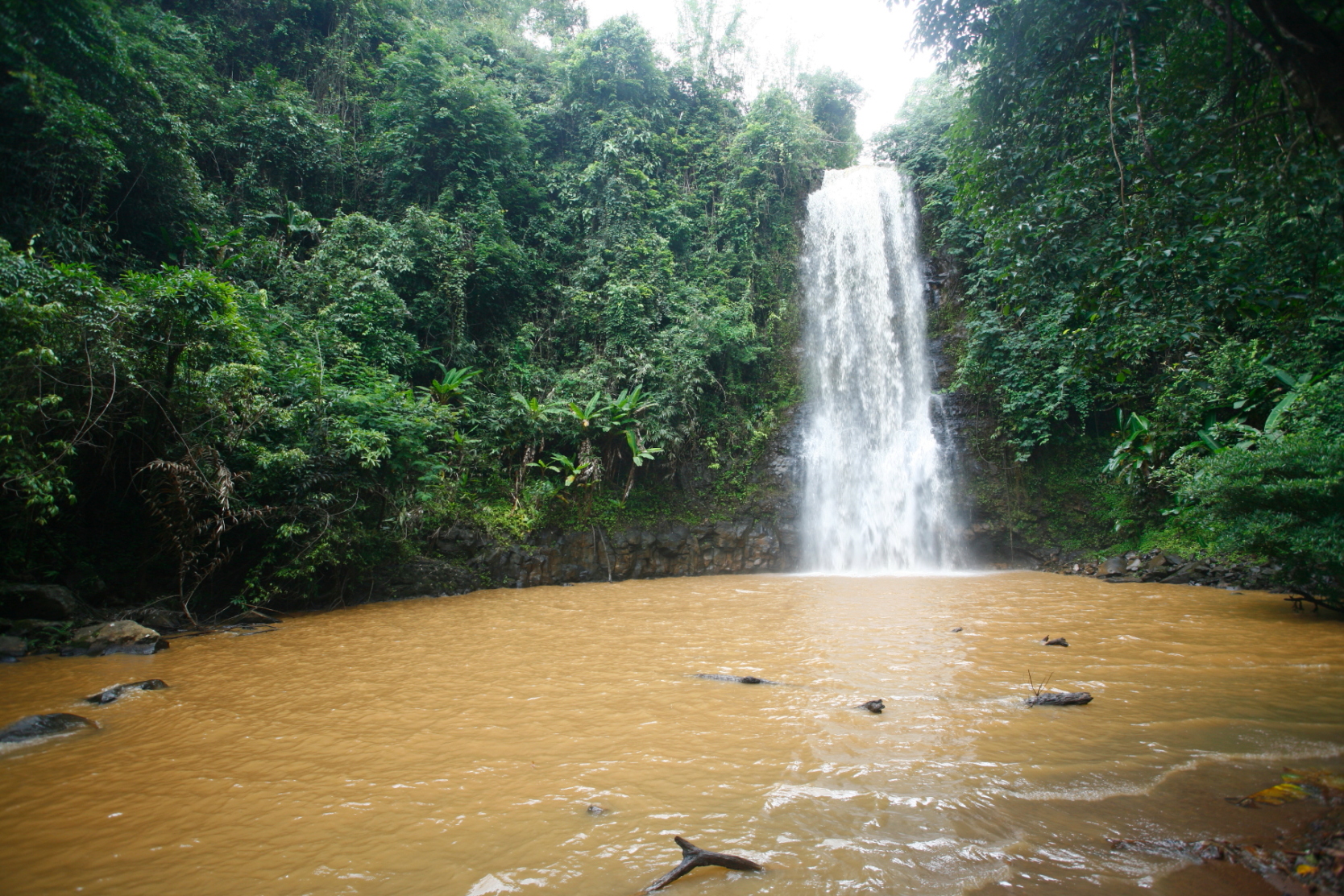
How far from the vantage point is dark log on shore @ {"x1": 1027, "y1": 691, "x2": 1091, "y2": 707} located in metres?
3.92

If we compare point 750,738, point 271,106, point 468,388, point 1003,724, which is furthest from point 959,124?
point 271,106

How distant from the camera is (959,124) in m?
6.31

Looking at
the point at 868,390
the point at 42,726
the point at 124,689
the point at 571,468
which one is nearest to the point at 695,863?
the point at 42,726

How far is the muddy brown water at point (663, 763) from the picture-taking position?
7.41 ft

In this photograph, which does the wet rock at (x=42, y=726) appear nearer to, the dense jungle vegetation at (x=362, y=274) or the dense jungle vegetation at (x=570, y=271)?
the dense jungle vegetation at (x=362, y=274)

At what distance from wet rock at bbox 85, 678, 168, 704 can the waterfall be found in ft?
39.1

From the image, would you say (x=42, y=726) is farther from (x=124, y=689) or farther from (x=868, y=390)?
(x=868, y=390)

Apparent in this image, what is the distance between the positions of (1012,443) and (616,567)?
9.91 m

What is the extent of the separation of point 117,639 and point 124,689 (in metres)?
2.14

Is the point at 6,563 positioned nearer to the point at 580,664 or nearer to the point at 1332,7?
the point at 580,664

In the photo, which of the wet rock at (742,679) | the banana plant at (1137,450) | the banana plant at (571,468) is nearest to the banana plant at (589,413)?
the banana plant at (571,468)

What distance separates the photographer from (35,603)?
6.55 m

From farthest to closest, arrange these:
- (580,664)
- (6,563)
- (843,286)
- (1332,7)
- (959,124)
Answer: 1. (843,286)
2. (6,563)
3. (959,124)
4. (580,664)
5. (1332,7)

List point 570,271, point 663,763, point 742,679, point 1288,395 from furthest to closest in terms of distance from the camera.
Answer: point 570,271 → point 1288,395 → point 742,679 → point 663,763
